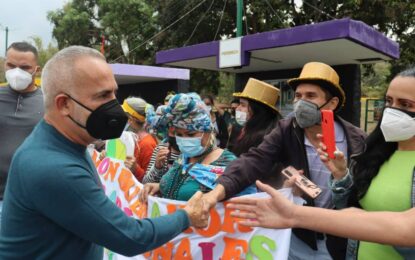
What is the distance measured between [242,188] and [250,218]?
2.77ft

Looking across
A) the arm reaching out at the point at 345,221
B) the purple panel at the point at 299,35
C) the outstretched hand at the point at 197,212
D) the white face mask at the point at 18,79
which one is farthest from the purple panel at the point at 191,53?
the arm reaching out at the point at 345,221

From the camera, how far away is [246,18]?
678 inches

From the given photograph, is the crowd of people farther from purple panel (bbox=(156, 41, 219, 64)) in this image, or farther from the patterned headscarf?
purple panel (bbox=(156, 41, 219, 64))

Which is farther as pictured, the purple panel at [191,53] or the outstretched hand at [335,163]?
the purple panel at [191,53]

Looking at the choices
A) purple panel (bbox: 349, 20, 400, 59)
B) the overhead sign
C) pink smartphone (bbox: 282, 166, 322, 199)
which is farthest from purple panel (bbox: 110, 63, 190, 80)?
pink smartphone (bbox: 282, 166, 322, 199)

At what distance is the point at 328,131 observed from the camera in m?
2.04

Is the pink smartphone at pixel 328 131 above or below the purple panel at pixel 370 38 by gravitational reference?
below

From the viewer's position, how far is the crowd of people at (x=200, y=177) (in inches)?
60.7

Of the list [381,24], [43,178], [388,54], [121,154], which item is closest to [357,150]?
[43,178]

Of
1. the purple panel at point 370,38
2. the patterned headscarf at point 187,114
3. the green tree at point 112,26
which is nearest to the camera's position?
the patterned headscarf at point 187,114

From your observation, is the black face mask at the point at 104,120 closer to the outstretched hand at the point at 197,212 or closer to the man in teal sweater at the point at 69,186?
the man in teal sweater at the point at 69,186

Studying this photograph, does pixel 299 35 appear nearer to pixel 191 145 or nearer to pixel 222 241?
pixel 191 145

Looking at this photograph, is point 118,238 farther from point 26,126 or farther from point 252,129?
point 252,129

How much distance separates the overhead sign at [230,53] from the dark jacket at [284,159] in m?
5.51
